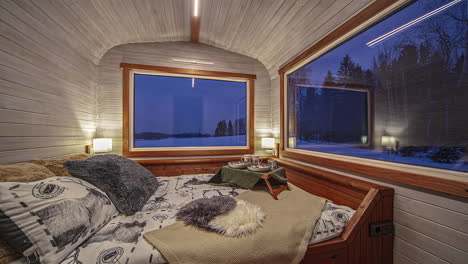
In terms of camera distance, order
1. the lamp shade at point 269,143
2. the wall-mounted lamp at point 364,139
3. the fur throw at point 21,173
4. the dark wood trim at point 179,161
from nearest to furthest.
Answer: the fur throw at point 21,173
the wall-mounted lamp at point 364,139
the dark wood trim at point 179,161
the lamp shade at point 269,143

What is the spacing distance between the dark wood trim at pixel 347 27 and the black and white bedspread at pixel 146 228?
5.39 ft

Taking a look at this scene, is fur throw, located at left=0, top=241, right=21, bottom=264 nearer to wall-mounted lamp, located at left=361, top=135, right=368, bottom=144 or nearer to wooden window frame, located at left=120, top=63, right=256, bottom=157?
wooden window frame, located at left=120, top=63, right=256, bottom=157

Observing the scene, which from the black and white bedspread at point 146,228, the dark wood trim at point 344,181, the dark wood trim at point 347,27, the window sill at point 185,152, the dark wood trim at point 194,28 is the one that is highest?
the dark wood trim at point 194,28

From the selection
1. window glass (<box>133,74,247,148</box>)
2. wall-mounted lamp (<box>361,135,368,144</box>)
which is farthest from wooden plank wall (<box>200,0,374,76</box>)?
wall-mounted lamp (<box>361,135,368,144</box>)

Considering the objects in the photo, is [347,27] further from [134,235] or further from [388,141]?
[134,235]

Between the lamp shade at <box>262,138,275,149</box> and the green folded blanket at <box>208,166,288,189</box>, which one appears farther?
the lamp shade at <box>262,138,275,149</box>

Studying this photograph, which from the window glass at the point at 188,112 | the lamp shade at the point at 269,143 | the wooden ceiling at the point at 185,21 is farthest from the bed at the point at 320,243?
the wooden ceiling at the point at 185,21

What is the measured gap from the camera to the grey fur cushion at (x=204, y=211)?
40.5 inches

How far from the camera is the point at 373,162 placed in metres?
1.46

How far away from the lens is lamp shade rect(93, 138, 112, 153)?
2398mm

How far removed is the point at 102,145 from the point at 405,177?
3.33m

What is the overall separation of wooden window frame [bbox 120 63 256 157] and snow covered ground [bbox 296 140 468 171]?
1.10 metres

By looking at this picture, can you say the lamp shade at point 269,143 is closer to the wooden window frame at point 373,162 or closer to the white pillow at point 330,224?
the wooden window frame at point 373,162

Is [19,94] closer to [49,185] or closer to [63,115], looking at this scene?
[63,115]
